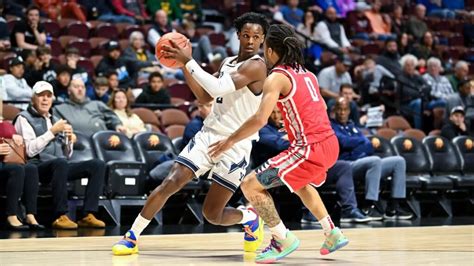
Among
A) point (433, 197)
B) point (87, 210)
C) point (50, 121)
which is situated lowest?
point (433, 197)

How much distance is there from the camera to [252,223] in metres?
6.53

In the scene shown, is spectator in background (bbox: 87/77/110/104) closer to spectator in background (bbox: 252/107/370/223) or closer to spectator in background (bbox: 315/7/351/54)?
spectator in background (bbox: 252/107/370/223)

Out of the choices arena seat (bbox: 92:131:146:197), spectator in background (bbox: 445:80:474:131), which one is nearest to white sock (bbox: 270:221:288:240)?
arena seat (bbox: 92:131:146:197)

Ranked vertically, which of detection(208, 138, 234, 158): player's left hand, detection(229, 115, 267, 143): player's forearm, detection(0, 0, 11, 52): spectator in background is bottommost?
detection(0, 0, 11, 52): spectator in background

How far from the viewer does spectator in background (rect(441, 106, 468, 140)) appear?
488 inches

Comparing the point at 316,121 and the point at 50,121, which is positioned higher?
the point at 316,121

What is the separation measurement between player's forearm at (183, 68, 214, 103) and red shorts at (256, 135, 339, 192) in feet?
2.06

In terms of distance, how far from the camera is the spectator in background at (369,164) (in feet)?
33.7

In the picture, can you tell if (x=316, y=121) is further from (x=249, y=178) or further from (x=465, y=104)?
(x=465, y=104)

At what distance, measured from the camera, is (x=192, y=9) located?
1620 centimetres

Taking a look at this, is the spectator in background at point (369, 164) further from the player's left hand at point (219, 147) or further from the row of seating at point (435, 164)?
the player's left hand at point (219, 147)

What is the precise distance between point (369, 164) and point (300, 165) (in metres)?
4.77

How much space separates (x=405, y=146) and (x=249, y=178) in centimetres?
592

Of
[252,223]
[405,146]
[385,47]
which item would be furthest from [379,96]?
[252,223]
